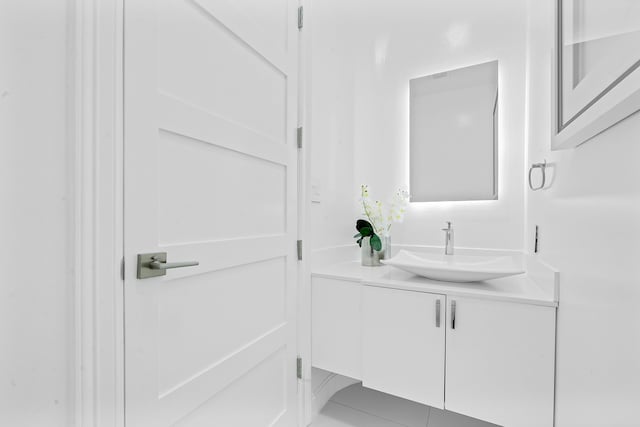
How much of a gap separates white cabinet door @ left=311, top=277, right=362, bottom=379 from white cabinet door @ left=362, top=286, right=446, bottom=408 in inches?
2.7

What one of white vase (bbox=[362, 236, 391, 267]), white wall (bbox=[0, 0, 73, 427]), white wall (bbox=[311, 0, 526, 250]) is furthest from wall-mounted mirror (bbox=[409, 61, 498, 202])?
white wall (bbox=[0, 0, 73, 427])

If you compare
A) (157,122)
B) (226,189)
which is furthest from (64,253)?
(226,189)

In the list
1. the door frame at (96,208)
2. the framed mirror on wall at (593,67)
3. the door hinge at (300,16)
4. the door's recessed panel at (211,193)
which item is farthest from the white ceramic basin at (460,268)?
the door hinge at (300,16)

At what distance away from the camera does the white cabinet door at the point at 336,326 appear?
1.43 metres

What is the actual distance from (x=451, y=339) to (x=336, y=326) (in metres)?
0.54

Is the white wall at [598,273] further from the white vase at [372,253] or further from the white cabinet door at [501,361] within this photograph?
the white vase at [372,253]

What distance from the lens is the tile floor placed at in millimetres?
1537

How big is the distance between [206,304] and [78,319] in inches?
14.8

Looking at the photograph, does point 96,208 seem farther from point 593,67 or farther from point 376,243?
point 376,243

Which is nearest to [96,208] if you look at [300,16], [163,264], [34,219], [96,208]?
[96,208]

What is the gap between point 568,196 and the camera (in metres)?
0.91

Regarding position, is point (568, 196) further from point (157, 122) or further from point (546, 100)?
point (157, 122)

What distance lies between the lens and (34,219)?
0.59 meters

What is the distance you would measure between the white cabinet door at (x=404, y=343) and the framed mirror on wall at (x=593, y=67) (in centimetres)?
76
